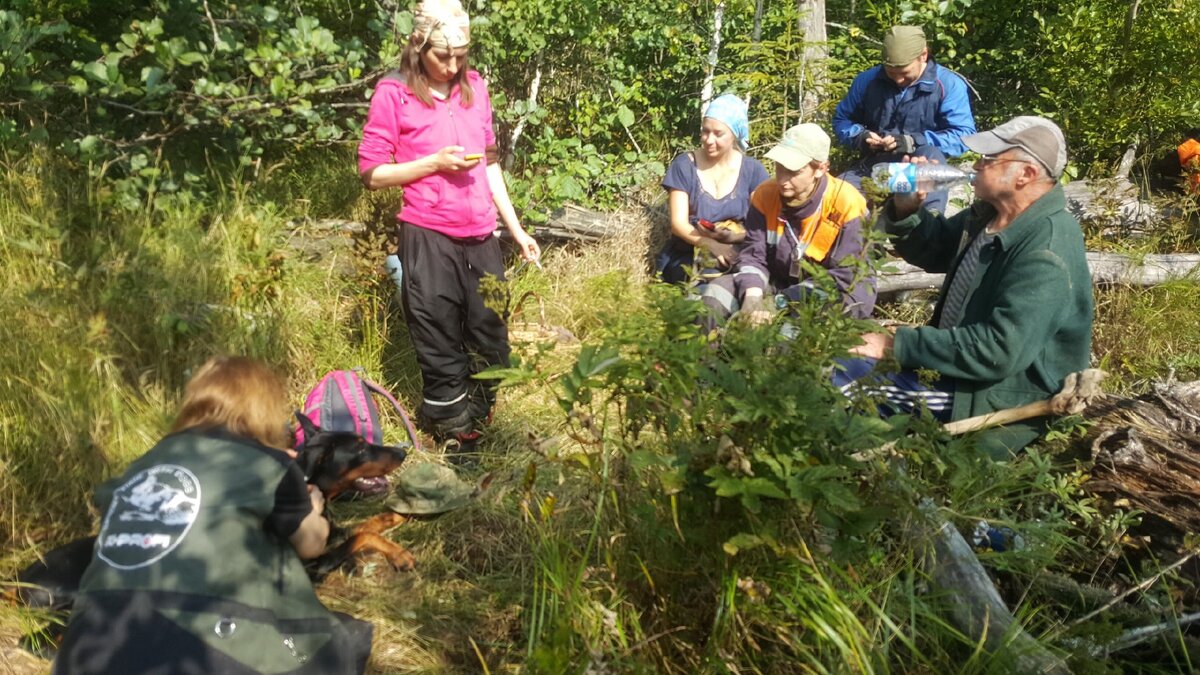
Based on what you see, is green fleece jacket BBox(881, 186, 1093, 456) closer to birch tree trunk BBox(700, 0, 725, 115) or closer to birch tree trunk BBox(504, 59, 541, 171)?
birch tree trunk BBox(504, 59, 541, 171)

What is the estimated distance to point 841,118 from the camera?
603 cm

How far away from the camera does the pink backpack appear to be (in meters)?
4.08

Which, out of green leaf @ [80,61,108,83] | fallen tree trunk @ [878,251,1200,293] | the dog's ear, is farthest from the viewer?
fallen tree trunk @ [878,251,1200,293]

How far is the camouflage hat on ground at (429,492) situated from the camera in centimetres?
376

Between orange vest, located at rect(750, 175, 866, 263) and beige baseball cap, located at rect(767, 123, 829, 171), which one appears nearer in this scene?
beige baseball cap, located at rect(767, 123, 829, 171)

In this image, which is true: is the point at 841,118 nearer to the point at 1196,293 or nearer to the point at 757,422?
the point at 1196,293

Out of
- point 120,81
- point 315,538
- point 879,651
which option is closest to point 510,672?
point 315,538

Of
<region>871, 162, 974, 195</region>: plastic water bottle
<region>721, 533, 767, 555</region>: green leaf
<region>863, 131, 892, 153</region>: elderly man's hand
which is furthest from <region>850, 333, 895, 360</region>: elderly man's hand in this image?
<region>863, 131, 892, 153</region>: elderly man's hand

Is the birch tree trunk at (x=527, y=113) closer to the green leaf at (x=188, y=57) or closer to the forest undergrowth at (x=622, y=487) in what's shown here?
the forest undergrowth at (x=622, y=487)

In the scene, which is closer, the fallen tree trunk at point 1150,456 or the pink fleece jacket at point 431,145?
the fallen tree trunk at point 1150,456

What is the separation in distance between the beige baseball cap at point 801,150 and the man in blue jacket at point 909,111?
3.90 ft

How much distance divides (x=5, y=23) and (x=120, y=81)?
0.50 m

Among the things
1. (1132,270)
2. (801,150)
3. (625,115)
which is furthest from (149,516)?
(1132,270)

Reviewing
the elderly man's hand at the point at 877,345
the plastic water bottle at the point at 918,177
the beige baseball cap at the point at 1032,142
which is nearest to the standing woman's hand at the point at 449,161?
the plastic water bottle at the point at 918,177
